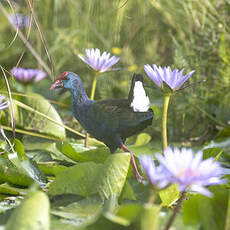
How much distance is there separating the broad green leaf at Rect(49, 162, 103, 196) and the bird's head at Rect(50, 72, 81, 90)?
174mm

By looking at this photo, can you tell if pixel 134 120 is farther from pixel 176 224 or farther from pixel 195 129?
pixel 195 129

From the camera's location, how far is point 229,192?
1.62ft

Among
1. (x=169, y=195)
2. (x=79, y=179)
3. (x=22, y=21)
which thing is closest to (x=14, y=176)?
(x=79, y=179)

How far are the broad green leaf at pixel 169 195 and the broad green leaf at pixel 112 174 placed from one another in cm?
7

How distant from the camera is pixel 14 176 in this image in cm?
68

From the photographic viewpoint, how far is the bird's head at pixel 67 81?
0.71 metres

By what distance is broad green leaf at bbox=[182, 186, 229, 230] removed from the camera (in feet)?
1.56

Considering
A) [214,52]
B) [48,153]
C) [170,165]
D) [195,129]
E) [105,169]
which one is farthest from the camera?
[214,52]

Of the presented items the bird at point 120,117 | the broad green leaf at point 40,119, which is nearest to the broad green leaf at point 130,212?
the bird at point 120,117

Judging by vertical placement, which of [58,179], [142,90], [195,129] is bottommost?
[195,129]

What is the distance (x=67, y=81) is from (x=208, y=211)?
35 centimetres

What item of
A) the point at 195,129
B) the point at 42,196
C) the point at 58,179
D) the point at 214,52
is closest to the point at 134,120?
the point at 58,179

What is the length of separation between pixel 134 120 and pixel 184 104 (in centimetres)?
71

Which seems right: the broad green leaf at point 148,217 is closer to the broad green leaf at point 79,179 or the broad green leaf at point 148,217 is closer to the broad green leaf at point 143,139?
the broad green leaf at point 79,179
